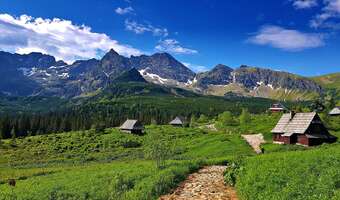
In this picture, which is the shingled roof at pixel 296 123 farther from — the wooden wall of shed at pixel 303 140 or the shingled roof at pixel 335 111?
the shingled roof at pixel 335 111

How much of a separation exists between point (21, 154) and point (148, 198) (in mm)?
94487

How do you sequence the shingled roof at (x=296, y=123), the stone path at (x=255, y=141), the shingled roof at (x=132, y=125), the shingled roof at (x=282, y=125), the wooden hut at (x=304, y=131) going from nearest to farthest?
1. the stone path at (x=255, y=141)
2. the wooden hut at (x=304, y=131)
3. the shingled roof at (x=296, y=123)
4. the shingled roof at (x=282, y=125)
5. the shingled roof at (x=132, y=125)

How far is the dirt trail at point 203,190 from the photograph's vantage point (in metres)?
25.6

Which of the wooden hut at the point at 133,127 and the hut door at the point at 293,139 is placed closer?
the hut door at the point at 293,139

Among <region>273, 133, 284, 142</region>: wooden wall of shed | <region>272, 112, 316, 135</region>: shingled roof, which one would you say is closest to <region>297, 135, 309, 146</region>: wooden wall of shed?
<region>272, 112, 316, 135</region>: shingled roof

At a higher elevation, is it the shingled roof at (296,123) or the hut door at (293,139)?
the shingled roof at (296,123)

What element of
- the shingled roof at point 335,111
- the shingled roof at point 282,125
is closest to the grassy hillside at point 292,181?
the shingled roof at point 282,125

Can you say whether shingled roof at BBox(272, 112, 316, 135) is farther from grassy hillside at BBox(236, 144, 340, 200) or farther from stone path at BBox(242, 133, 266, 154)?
grassy hillside at BBox(236, 144, 340, 200)

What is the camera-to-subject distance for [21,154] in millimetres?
109375

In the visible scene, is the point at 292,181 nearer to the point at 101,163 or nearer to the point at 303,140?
the point at 101,163

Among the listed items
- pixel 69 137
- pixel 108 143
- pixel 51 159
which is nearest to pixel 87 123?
pixel 69 137

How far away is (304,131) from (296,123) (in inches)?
226

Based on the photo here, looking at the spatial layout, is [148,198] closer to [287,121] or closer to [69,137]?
[287,121]

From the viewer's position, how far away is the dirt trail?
83.9ft
